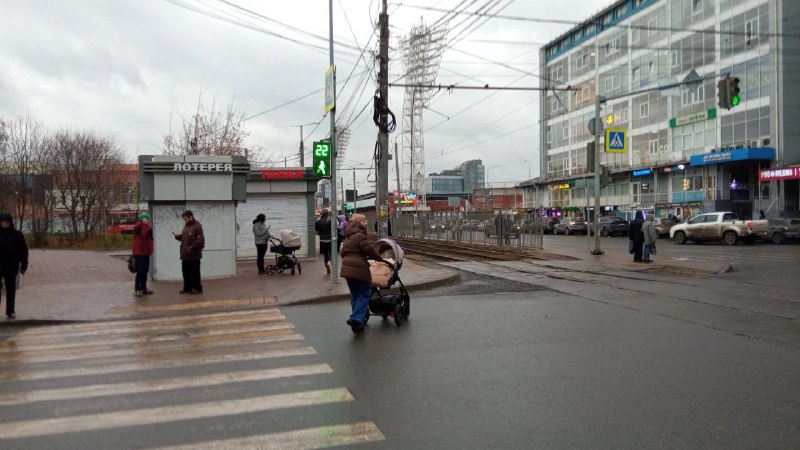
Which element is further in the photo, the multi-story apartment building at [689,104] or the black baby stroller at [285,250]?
the multi-story apartment building at [689,104]

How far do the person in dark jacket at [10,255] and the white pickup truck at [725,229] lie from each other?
31.4m

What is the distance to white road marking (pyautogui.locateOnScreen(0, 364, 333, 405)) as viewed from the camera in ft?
18.5

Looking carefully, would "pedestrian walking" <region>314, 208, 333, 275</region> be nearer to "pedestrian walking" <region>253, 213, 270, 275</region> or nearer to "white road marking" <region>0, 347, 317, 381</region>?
"pedestrian walking" <region>253, 213, 270, 275</region>

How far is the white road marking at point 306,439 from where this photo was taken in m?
4.26

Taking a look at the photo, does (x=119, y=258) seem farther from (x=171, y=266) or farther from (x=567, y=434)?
(x=567, y=434)

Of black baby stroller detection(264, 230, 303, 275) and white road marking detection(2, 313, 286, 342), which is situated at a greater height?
black baby stroller detection(264, 230, 303, 275)

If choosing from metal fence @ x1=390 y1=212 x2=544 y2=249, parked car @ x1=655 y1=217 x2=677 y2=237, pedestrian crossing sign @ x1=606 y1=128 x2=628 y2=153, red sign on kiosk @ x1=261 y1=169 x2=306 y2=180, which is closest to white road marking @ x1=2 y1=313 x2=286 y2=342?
red sign on kiosk @ x1=261 y1=169 x2=306 y2=180

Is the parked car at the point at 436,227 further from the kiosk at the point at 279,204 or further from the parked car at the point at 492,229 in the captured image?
the kiosk at the point at 279,204

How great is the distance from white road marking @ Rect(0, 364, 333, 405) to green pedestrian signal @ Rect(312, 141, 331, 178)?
7689 millimetres

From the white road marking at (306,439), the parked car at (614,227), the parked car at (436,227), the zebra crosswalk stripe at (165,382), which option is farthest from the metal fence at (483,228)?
the white road marking at (306,439)

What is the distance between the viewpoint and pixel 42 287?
44.9ft

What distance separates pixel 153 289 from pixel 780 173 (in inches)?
1558

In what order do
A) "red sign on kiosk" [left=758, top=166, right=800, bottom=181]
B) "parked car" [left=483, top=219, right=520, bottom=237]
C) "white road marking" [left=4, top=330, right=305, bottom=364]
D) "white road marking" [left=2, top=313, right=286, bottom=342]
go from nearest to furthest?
"white road marking" [left=4, top=330, right=305, bottom=364]
"white road marking" [left=2, top=313, right=286, bottom=342]
"parked car" [left=483, top=219, right=520, bottom=237]
"red sign on kiosk" [left=758, top=166, right=800, bottom=181]

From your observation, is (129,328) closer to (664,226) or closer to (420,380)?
(420,380)
